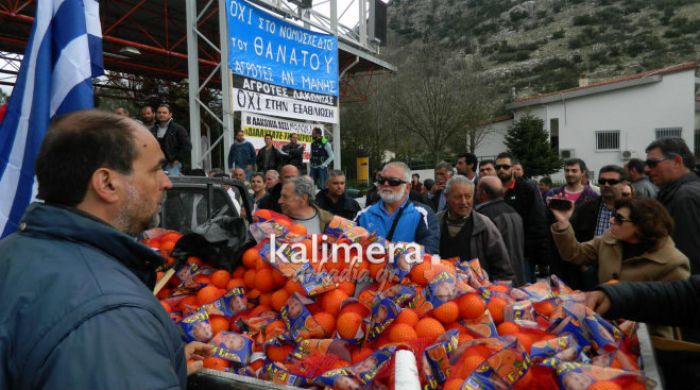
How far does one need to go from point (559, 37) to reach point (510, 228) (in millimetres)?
87325

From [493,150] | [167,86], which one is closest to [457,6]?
[493,150]

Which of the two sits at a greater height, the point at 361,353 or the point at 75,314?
the point at 75,314

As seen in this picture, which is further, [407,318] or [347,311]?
[347,311]

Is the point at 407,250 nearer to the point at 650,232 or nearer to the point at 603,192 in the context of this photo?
the point at 650,232

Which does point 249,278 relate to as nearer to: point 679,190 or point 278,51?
point 679,190

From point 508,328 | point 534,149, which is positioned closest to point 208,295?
point 508,328

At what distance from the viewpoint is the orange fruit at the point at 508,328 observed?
205 cm

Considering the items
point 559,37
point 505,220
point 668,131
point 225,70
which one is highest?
point 559,37

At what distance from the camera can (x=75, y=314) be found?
973mm

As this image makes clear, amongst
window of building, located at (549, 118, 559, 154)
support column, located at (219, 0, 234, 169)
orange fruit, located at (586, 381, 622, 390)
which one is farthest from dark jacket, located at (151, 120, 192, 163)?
window of building, located at (549, 118, 559, 154)

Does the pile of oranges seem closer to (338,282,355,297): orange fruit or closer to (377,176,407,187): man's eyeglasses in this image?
(338,282,355,297): orange fruit

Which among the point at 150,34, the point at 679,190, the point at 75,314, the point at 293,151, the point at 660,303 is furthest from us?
the point at 150,34

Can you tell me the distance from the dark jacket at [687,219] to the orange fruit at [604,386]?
274 centimetres

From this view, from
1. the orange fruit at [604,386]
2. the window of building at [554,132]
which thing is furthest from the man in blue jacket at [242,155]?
the window of building at [554,132]
